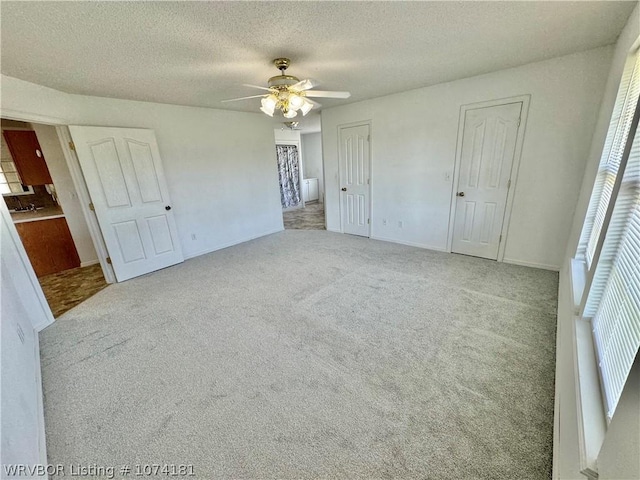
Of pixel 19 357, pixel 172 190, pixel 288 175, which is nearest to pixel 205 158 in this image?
pixel 172 190

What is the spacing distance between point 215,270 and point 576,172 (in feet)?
15.0

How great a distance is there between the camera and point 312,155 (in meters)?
8.91

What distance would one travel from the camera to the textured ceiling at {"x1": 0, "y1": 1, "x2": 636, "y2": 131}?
1571 millimetres

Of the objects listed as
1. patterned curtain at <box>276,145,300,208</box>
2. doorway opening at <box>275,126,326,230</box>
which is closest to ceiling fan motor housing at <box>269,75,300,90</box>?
doorway opening at <box>275,126,326,230</box>

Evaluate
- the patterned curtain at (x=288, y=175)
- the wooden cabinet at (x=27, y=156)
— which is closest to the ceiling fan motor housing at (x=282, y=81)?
the wooden cabinet at (x=27, y=156)

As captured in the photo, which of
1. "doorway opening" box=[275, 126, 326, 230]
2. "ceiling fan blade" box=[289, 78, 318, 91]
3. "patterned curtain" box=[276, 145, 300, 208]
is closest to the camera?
"ceiling fan blade" box=[289, 78, 318, 91]

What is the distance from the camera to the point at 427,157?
3.81 meters

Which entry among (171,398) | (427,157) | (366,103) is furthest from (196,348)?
(366,103)

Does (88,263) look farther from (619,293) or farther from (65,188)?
(619,293)

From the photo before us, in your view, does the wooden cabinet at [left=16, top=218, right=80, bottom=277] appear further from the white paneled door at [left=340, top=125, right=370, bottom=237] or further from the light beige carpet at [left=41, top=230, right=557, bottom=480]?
the white paneled door at [left=340, top=125, right=370, bottom=237]

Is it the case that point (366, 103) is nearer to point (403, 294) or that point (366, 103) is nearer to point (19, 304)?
point (403, 294)

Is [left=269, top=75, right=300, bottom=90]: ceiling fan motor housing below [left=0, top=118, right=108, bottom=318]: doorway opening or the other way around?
the other way around

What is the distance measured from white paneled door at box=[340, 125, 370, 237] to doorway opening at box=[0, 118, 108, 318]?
4.01 meters

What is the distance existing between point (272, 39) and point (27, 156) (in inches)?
170
